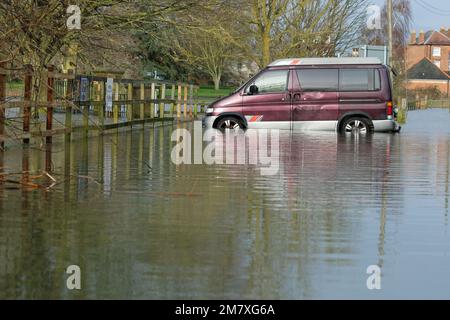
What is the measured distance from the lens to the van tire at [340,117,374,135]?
30766 mm

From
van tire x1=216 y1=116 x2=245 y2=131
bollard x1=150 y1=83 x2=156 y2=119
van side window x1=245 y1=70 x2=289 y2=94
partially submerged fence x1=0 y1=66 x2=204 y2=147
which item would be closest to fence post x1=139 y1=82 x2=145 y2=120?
partially submerged fence x1=0 y1=66 x2=204 y2=147

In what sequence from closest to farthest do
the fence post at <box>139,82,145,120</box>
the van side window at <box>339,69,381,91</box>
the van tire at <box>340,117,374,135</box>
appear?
the van side window at <box>339,69,381,91</box>
the van tire at <box>340,117,374,135</box>
the fence post at <box>139,82,145,120</box>

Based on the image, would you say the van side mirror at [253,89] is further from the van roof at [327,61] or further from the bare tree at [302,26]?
the bare tree at [302,26]

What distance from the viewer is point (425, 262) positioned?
782 centimetres

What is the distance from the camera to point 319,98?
3100 cm

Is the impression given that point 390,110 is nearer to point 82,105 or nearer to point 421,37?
point 82,105

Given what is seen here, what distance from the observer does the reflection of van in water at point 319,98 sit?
30.7 metres

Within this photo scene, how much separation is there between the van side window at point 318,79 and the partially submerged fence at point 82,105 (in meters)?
4.61

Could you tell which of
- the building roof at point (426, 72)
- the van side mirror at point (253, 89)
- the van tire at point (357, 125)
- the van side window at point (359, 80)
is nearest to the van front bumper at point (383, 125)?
the van tire at point (357, 125)

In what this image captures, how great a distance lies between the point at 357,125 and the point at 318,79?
1.73 meters

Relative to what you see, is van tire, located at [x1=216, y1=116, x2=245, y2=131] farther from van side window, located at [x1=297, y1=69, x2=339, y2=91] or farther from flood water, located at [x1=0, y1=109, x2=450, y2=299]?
flood water, located at [x1=0, y1=109, x2=450, y2=299]

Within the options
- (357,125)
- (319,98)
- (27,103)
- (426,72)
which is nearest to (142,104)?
(319,98)

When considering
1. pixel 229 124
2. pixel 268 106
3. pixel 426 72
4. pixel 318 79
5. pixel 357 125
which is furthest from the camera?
pixel 426 72
